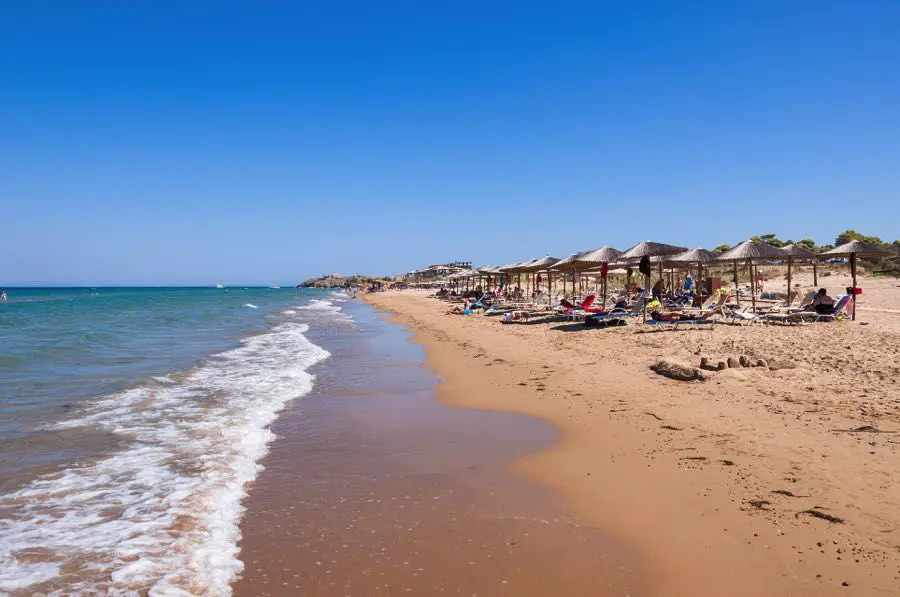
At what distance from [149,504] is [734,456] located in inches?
190

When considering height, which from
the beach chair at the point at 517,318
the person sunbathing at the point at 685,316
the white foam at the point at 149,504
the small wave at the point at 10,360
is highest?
the person sunbathing at the point at 685,316

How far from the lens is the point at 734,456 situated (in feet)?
14.8

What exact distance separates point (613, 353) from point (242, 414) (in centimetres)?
659

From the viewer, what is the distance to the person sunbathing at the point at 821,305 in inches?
492

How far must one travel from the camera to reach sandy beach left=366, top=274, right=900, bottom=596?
2971 mm

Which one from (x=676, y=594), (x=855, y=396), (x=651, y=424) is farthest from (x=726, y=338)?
(x=676, y=594)

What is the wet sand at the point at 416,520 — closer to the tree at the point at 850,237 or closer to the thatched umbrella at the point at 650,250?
the thatched umbrella at the point at 650,250

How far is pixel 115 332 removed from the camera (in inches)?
719

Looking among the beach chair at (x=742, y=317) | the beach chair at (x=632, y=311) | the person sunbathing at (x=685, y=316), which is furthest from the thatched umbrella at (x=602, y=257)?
the beach chair at (x=742, y=317)

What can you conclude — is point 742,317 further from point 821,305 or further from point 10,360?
point 10,360

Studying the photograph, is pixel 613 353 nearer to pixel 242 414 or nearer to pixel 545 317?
pixel 242 414

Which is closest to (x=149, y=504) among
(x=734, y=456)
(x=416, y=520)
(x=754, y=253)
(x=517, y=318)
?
(x=416, y=520)

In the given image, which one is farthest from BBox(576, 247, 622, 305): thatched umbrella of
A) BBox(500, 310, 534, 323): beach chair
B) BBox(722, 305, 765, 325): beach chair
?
BBox(722, 305, 765, 325): beach chair

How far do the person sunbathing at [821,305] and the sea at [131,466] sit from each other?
11.8 metres
